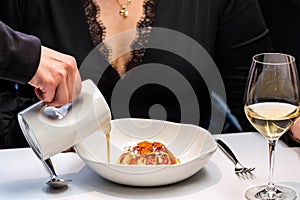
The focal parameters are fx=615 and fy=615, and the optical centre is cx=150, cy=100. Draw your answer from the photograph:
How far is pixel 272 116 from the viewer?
1135 mm

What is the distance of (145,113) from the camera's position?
1.79 metres

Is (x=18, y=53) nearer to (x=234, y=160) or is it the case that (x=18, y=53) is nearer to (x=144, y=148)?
(x=144, y=148)

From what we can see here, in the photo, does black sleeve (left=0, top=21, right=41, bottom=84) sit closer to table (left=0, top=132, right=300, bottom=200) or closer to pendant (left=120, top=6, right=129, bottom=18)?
table (left=0, top=132, right=300, bottom=200)

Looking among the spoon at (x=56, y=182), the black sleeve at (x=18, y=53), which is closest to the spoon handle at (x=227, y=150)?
the spoon at (x=56, y=182)

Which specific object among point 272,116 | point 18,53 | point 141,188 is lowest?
point 141,188

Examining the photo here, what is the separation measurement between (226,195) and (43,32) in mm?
851

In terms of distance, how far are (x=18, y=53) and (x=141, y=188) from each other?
13.7 inches

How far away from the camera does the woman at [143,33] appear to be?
5.78ft

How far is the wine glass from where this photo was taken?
113 centimetres

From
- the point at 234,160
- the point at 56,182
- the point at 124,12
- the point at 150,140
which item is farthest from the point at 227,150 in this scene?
the point at 124,12

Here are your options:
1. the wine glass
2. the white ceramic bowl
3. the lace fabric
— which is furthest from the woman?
the wine glass

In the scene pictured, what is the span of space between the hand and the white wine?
339mm

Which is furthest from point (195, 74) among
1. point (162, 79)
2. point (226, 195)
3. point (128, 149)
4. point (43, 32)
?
point (226, 195)

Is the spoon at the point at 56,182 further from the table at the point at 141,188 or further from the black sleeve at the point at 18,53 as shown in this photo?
the black sleeve at the point at 18,53
